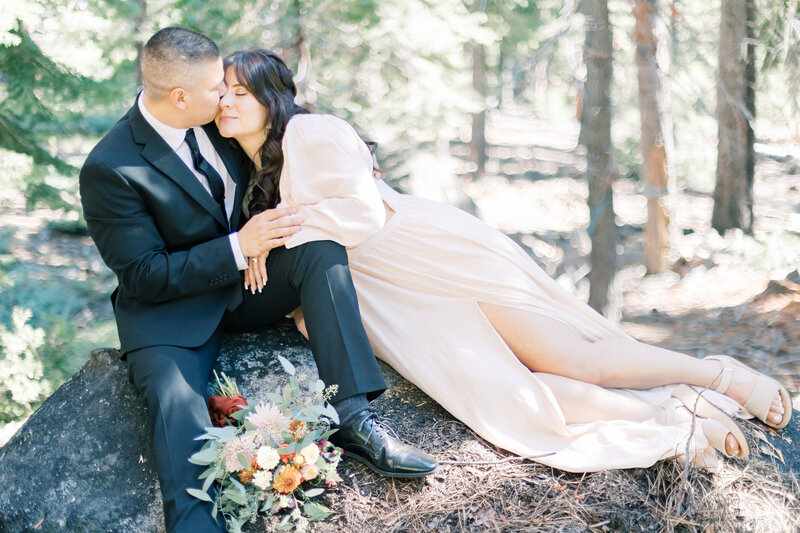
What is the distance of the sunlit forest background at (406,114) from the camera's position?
18.3 ft

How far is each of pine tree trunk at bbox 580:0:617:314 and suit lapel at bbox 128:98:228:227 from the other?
215 inches

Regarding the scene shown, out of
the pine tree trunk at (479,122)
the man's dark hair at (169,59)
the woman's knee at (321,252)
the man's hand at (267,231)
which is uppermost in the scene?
the man's dark hair at (169,59)

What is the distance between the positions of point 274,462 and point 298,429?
19 centimetres

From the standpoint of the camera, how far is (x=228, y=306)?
3490mm

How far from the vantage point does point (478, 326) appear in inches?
137

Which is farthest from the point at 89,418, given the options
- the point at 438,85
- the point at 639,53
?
the point at 639,53

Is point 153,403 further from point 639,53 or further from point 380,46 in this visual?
point 639,53

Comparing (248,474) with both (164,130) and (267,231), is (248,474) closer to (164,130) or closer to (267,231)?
(267,231)

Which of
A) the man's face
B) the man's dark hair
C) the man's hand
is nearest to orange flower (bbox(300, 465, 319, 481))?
the man's hand

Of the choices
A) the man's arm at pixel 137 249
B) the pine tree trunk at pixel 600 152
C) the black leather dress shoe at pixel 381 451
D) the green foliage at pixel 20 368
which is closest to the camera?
the black leather dress shoe at pixel 381 451

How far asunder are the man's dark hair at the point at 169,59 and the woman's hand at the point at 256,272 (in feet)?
2.91

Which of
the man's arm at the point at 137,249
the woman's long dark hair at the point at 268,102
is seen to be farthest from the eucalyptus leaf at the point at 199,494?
the woman's long dark hair at the point at 268,102

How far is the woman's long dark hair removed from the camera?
3.44 metres

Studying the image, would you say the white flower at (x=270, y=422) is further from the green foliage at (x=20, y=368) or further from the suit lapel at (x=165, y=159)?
the green foliage at (x=20, y=368)
